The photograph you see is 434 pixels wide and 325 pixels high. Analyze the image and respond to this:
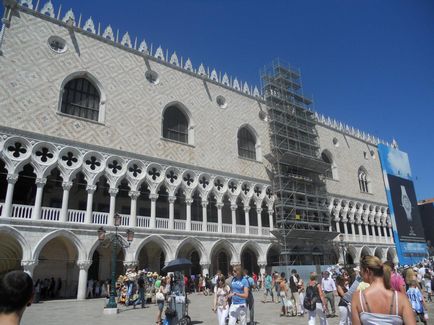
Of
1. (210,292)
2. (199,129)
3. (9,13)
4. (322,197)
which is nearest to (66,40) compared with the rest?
(9,13)

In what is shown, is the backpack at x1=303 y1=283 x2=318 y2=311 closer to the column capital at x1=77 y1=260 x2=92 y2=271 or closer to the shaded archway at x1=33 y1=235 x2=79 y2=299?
the column capital at x1=77 y1=260 x2=92 y2=271

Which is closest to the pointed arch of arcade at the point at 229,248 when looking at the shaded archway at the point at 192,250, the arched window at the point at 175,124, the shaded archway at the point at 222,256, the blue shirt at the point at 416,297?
the shaded archway at the point at 222,256

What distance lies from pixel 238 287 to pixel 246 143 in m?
16.6

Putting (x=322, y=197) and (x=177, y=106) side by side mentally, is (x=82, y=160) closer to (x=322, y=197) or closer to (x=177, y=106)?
(x=177, y=106)

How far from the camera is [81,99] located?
15.6 meters

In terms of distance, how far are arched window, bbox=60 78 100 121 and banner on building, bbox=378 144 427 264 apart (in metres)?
26.0

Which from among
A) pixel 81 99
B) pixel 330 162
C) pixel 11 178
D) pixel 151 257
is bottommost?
pixel 151 257

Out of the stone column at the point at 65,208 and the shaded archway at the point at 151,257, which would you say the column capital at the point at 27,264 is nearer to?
the stone column at the point at 65,208

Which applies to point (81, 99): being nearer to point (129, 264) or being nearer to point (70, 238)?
point (70, 238)

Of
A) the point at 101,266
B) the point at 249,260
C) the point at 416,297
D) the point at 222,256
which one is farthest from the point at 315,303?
the point at 249,260

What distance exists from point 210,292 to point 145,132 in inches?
326

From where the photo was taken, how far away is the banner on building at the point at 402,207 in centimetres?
2956

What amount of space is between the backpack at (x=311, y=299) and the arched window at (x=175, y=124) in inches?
525

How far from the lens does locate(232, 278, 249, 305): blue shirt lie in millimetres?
5516
